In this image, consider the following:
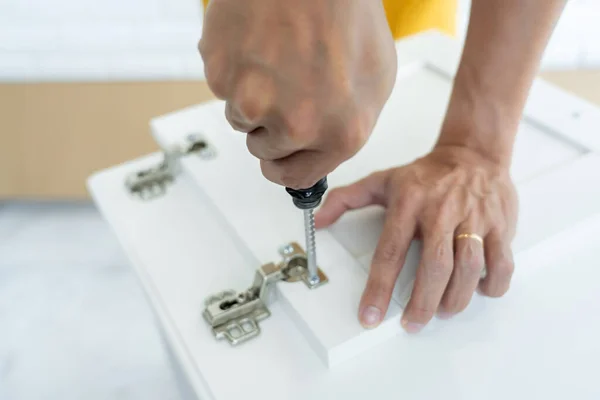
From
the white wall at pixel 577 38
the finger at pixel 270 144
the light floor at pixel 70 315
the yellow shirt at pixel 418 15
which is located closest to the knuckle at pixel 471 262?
the finger at pixel 270 144

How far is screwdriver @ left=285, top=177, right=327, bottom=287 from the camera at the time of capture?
37 centimetres

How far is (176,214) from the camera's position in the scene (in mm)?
567

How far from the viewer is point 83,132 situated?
1.15m

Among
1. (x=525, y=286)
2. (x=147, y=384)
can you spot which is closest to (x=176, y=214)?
(x=525, y=286)

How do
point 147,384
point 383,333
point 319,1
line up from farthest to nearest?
point 147,384 → point 383,333 → point 319,1

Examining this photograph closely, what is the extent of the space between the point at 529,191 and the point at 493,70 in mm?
113

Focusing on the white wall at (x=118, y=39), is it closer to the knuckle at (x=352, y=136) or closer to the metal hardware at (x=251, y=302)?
the metal hardware at (x=251, y=302)

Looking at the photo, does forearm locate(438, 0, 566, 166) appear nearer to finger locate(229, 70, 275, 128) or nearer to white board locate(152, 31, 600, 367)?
white board locate(152, 31, 600, 367)

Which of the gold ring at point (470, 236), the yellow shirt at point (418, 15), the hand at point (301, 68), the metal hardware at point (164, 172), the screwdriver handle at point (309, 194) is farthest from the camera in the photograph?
the yellow shirt at point (418, 15)

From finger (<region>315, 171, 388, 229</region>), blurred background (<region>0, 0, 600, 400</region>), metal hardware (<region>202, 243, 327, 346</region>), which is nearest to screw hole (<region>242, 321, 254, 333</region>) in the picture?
metal hardware (<region>202, 243, 327, 346</region>)

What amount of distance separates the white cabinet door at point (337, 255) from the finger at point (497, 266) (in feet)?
0.04

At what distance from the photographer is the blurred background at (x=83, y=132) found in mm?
1028

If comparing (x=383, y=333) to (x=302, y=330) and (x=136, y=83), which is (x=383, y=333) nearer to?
(x=302, y=330)

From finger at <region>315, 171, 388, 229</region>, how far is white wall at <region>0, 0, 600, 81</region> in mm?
676
